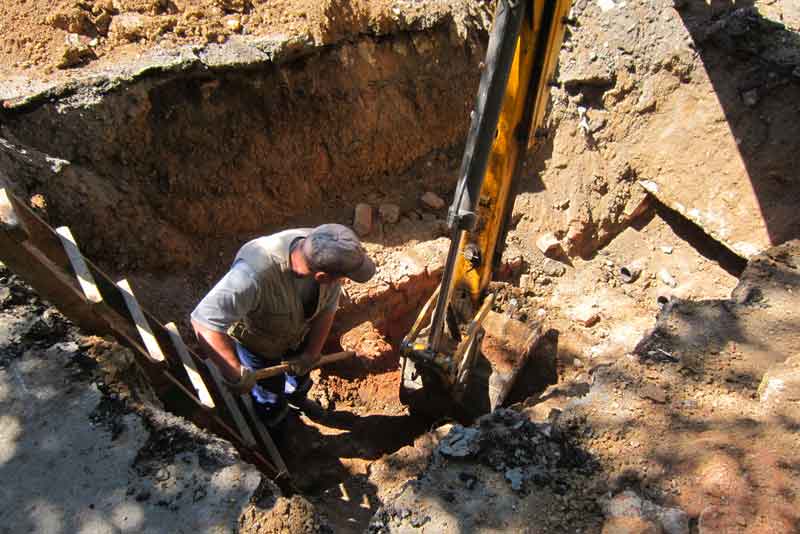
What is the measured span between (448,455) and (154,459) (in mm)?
1296

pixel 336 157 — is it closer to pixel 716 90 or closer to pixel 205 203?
pixel 205 203

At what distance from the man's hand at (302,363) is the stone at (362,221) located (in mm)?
1640

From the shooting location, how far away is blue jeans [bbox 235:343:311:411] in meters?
3.66

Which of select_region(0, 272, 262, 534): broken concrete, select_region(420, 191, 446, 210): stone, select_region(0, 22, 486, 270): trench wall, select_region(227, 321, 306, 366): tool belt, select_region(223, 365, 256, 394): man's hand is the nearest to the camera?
select_region(0, 272, 262, 534): broken concrete

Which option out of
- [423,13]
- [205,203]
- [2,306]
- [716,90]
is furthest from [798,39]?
[2,306]

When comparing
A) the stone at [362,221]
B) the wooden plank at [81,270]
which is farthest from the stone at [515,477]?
the stone at [362,221]

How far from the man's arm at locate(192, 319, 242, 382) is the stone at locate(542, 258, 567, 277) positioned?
3.33 m

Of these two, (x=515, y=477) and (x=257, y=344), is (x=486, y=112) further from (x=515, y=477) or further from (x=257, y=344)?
(x=257, y=344)

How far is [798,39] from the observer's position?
16.3ft

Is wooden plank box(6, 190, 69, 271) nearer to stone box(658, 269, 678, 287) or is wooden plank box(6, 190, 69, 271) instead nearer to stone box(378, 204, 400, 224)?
stone box(378, 204, 400, 224)

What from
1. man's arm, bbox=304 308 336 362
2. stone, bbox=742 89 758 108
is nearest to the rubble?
stone, bbox=742 89 758 108

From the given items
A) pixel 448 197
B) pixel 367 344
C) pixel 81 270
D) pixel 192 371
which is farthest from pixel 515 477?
pixel 448 197

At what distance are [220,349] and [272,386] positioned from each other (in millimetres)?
1033

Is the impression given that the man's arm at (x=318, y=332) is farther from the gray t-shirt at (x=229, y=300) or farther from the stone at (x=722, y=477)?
the stone at (x=722, y=477)
